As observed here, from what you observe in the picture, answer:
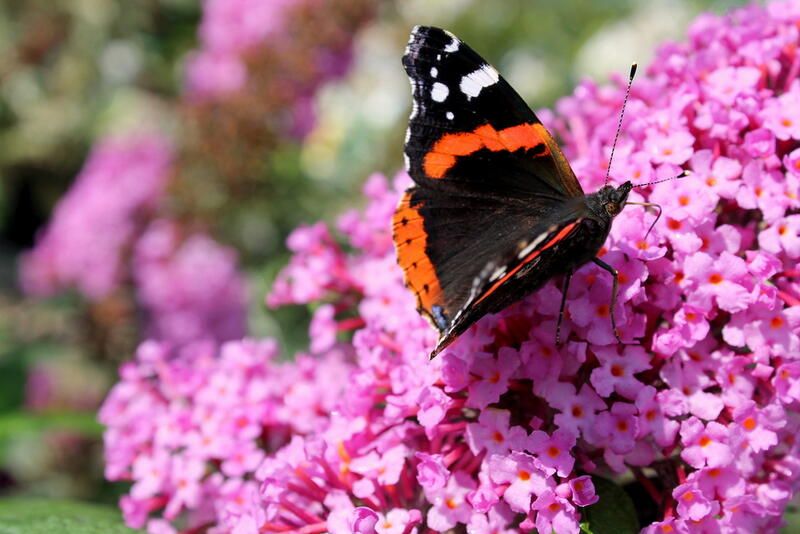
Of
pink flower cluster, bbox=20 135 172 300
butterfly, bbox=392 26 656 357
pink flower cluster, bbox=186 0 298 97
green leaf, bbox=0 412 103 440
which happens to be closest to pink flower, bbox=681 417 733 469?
butterfly, bbox=392 26 656 357

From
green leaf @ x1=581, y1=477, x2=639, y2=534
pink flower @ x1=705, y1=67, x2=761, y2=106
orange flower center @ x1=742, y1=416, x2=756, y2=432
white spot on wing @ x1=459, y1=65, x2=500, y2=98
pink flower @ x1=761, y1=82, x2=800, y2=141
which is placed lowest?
green leaf @ x1=581, y1=477, x2=639, y2=534

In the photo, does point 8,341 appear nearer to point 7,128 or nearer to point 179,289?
point 179,289

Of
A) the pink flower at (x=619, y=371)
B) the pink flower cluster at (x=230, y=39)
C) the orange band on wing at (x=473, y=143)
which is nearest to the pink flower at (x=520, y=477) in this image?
the pink flower at (x=619, y=371)

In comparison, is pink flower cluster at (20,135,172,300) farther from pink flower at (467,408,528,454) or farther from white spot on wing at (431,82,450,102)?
pink flower at (467,408,528,454)

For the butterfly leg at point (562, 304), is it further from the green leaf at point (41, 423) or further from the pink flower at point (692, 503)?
the green leaf at point (41, 423)

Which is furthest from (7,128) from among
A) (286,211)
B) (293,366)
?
(293,366)

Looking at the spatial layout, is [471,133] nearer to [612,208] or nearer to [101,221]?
[612,208]

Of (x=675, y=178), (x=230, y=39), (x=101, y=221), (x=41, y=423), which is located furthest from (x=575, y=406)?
(x=230, y=39)

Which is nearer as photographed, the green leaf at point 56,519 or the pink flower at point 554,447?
the pink flower at point 554,447
